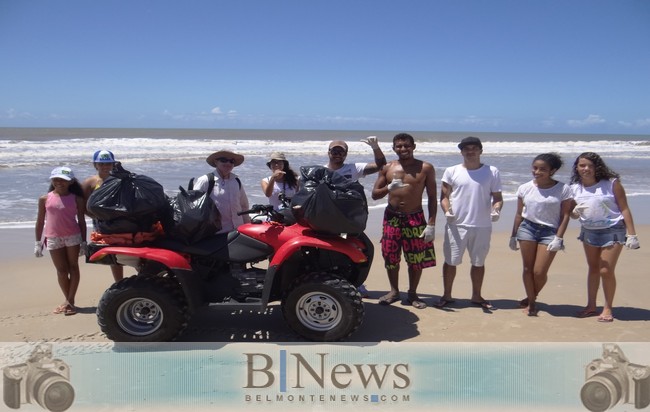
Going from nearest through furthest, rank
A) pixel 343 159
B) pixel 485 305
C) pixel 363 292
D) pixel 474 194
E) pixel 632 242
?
pixel 632 242
pixel 474 194
pixel 485 305
pixel 343 159
pixel 363 292

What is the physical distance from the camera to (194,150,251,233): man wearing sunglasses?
4441 millimetres

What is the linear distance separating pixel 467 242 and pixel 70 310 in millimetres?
3848

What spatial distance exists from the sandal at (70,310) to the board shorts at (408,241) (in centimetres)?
302

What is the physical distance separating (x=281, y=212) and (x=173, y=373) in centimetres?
148

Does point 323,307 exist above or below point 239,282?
below

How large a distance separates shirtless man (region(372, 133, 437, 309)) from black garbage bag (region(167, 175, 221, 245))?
1.74 meters

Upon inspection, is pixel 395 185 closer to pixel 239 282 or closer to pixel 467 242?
pixel 467 242

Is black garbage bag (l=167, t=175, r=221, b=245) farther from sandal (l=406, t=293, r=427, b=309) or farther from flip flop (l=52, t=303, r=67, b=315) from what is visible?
sandal (l=406, t=293, r=427, b=309)

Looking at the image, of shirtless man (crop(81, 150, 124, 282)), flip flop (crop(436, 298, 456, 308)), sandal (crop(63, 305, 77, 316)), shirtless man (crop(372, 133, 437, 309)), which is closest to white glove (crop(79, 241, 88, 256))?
shirtless man (crop(81, 150, 124, 282))

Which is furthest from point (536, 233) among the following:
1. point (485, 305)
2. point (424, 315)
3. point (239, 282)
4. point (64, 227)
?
point (64, 227)

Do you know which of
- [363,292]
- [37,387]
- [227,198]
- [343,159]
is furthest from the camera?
[363,292]

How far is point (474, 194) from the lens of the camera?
4.71 meters

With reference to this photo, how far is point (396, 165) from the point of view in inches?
192

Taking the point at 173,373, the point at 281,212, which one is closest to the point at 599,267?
the point at 281,212
